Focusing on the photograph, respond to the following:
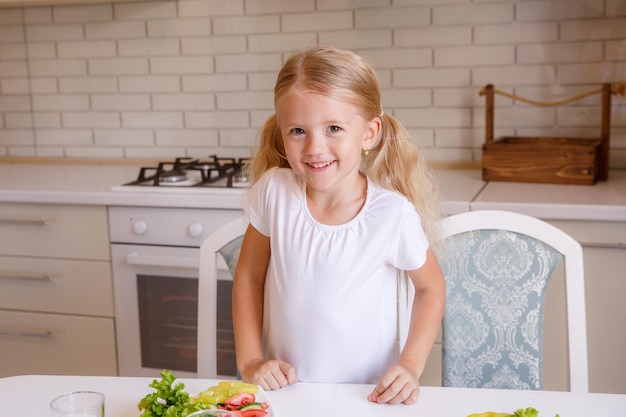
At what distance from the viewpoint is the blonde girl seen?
4.17 ft

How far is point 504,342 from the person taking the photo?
1.49 metres

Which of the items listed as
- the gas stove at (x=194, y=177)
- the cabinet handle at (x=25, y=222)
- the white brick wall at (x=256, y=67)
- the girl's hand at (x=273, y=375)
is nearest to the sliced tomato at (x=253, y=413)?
the girl's hand at (x=273, y=375)

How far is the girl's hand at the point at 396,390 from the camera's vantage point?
1.07m

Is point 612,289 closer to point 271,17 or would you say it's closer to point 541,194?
point 541,194

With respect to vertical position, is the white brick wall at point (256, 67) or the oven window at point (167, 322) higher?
the white brick wall at point (256, 67)

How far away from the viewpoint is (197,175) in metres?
2.61

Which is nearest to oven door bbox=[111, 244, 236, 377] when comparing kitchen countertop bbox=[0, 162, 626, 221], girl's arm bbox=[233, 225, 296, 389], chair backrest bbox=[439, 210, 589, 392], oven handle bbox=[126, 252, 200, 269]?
oven handle bbox=[126, 252, 200, 269]

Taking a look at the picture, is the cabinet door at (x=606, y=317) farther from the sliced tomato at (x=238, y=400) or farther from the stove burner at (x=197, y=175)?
the sliced tomato at (x=238, y=400)

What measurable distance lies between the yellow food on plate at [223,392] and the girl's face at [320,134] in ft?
1.32

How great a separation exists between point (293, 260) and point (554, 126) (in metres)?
1.43

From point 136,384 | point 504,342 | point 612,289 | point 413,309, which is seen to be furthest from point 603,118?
point 136,384

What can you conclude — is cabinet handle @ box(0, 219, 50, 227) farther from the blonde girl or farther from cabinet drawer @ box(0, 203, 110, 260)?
the blonde girl

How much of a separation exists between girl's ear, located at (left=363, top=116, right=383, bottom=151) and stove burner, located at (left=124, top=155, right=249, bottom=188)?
1016 millimetres

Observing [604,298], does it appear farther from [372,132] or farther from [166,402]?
[166,402]
